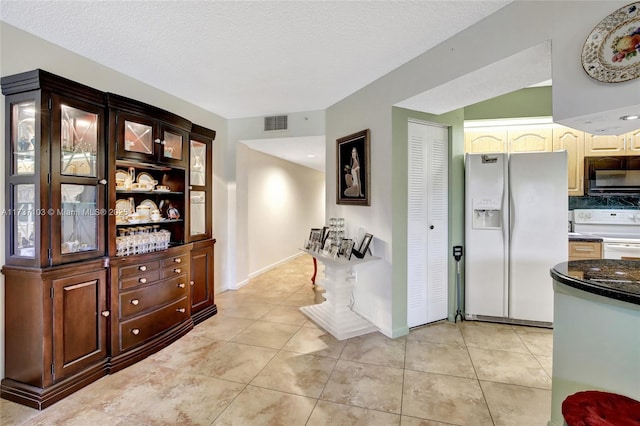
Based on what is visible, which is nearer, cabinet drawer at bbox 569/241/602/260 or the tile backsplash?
cabinet drawer at bbox 569/241/602/260

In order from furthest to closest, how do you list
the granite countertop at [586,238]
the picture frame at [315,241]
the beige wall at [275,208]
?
the beige wall at [275,208], the picture frame at [315,241], the granite countertop at [586,238]

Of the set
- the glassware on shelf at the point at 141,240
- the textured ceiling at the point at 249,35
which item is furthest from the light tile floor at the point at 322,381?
the textured ceiling at the point at 249,35

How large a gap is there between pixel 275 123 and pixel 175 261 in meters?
2.22

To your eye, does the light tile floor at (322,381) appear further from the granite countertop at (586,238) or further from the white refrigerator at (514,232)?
the granite countertop at (586,238)

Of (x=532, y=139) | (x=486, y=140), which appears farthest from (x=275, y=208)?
(x=532, y=139)

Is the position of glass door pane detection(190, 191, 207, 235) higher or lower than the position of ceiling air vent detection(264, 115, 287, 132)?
lower

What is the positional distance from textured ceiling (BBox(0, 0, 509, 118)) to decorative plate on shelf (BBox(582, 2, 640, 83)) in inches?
24.1

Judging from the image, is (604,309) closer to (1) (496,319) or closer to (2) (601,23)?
(2) (601,23)

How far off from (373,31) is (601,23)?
1.25 metres

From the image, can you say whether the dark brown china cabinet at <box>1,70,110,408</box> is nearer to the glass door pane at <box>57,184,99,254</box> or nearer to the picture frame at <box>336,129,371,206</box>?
the glass door pane at <box>57,184,99,254</box>

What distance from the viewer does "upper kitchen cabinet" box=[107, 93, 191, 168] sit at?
239 cm

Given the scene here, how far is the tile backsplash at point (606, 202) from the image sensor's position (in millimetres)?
3574

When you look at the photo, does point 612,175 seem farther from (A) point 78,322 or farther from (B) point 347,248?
(A) point 78,322

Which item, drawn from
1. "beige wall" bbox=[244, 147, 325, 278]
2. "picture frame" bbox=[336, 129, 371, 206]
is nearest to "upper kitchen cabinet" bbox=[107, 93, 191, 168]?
"beige wall" bbox=[244, 147, 325, 278]
